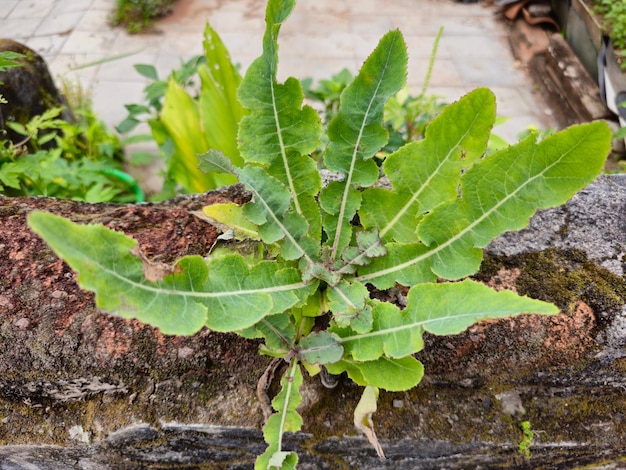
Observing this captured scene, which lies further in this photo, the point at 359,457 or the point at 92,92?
the point at 92,92

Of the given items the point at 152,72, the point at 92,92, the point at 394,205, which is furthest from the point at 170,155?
the point at 92,92

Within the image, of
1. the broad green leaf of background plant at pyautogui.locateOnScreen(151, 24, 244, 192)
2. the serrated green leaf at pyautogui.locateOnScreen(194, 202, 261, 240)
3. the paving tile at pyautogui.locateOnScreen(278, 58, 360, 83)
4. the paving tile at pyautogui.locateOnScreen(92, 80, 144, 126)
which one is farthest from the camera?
the paving tile at pyautogui.locateOnScreen(278, 58, 360, 83)

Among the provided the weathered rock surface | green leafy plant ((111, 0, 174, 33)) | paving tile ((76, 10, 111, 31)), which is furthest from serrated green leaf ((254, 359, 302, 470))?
paving tile ((76, 10, 111, 31))

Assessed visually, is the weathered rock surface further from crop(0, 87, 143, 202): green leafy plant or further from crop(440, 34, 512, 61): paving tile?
crop(440, 34, 512, 61): paving tile

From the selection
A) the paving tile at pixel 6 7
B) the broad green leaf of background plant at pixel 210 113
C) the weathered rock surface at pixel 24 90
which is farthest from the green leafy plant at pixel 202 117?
the paving tile at pixel 6 7

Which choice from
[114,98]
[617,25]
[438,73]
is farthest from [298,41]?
[617,25]

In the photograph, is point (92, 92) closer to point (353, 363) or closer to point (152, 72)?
point (152, 72)
